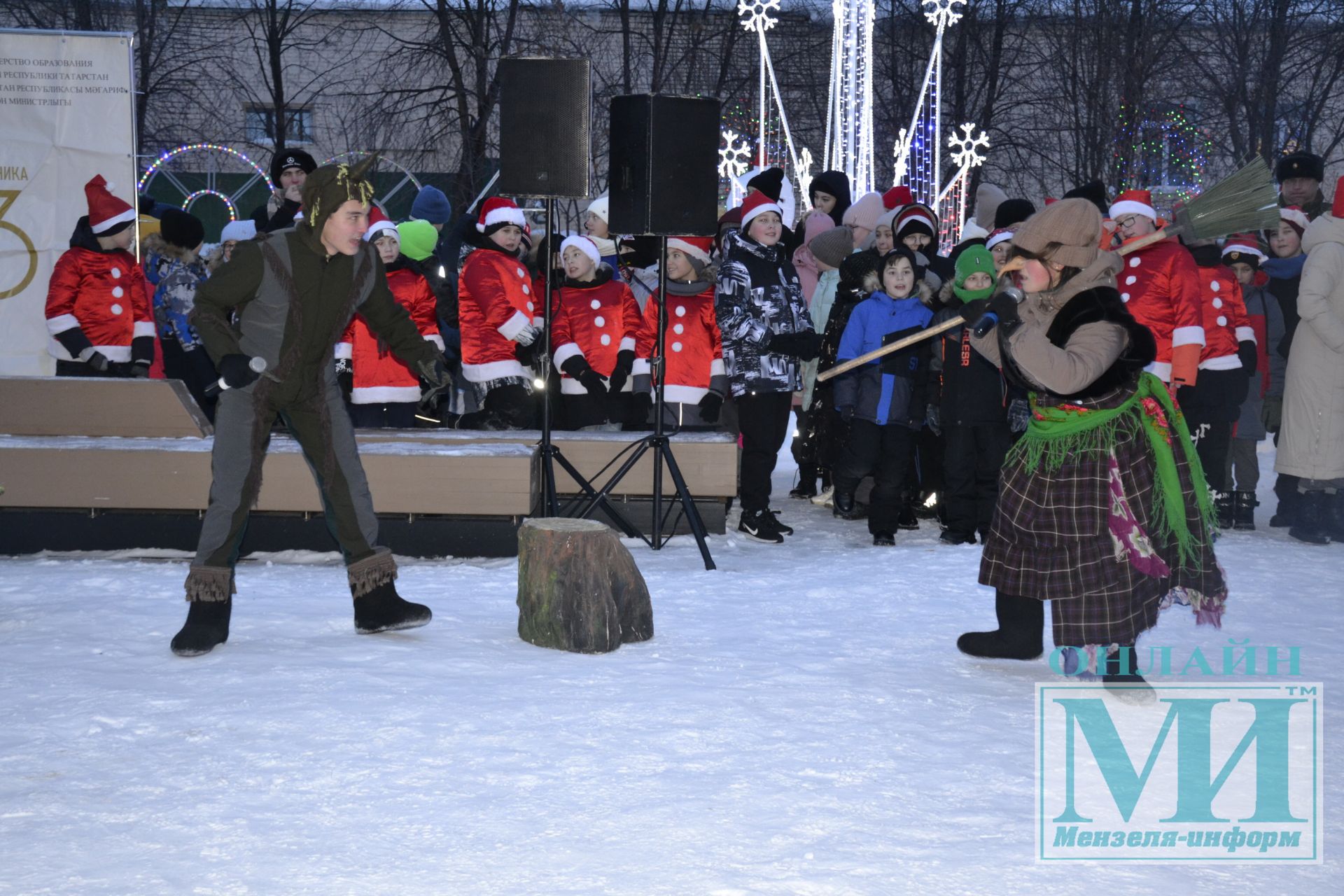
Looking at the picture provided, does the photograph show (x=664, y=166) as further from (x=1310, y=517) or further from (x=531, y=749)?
(x=1310, y=517)

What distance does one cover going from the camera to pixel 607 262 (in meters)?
8.30

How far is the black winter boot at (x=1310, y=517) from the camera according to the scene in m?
7.91

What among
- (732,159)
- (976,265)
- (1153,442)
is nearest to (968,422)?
(976,265)

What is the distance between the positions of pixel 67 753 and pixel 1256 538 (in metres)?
6.46

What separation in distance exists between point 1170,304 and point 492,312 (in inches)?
143

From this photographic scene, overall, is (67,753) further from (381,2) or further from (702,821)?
(381,2)

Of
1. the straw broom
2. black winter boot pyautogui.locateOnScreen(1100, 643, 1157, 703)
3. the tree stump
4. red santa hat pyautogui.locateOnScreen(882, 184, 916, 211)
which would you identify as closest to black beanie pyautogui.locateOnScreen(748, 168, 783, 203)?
red santa hat pyautogui.locateOnScreen(882, 184, 916, 211)

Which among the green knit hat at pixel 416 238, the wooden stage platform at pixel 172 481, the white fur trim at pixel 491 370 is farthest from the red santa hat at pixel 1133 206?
the green knit hat at pixel 416 238

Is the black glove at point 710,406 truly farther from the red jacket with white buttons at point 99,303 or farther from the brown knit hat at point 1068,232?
the brown knit hat at point 1068,232

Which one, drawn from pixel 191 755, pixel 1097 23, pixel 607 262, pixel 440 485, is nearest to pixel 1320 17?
pixel 1097 23

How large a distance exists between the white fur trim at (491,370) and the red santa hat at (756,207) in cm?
148

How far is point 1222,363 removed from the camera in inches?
318

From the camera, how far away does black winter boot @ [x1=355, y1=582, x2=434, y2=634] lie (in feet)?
16.6

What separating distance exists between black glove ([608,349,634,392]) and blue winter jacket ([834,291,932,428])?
1.15 meters
